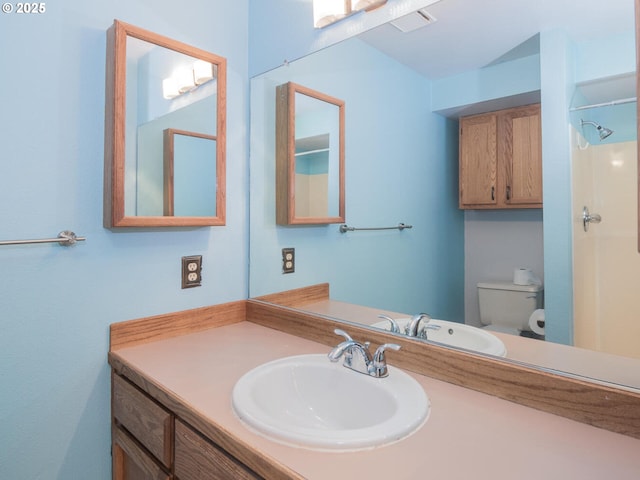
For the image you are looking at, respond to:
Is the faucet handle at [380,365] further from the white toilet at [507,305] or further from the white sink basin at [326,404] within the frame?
the white toilet at [507,305]

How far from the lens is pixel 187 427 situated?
0.90m

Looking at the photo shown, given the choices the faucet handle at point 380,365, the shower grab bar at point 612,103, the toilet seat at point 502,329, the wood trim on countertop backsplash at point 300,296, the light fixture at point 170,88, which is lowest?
the faucet handle at point 380,365

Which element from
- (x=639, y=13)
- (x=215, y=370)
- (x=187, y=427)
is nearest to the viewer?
(x=639, y=13)

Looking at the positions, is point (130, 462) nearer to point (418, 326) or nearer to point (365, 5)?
point (418, 326)

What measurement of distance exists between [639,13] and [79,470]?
1856 millimetres

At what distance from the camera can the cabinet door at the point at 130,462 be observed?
102 cm

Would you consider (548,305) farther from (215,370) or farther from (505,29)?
(215,370)

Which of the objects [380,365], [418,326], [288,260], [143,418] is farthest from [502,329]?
[143,418]

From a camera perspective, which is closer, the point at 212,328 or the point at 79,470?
the point at 79,470

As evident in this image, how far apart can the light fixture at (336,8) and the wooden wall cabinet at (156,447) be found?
52.0 inches

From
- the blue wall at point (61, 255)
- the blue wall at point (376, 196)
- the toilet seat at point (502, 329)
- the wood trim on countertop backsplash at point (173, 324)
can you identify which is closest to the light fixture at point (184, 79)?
the blue wall at point (61, 255)

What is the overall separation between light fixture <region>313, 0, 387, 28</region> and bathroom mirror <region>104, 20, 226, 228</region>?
397mm

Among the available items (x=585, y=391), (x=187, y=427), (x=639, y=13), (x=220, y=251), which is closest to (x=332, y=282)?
(x=220, y=251)

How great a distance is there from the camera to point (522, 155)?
0.98 m
